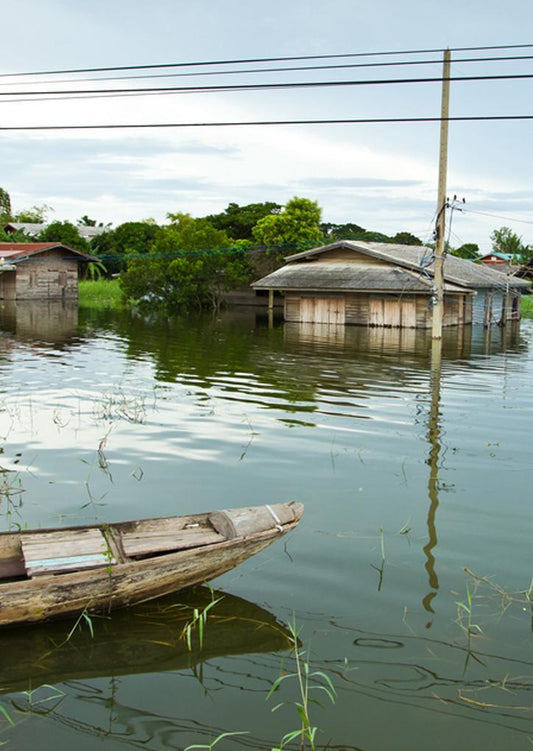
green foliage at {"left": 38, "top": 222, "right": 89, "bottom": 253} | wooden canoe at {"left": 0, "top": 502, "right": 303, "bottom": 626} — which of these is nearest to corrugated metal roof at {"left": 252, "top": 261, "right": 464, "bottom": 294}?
wooden canoe at {"left": 0, "top": 502, "right": 303, "bottom": 626}

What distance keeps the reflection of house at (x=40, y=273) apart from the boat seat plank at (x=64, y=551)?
52.0 meters

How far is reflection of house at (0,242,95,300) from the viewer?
5694 centimetres

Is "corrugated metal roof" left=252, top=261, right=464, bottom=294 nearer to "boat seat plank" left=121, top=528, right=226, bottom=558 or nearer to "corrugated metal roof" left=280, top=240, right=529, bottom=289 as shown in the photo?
"corrugated metal roof" left=280, top=240, right=529, bottom=289

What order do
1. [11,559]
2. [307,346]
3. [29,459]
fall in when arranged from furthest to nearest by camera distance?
[307,346], [29,459], [11,559]

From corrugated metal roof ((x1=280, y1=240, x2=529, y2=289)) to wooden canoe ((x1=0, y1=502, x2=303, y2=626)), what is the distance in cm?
3217

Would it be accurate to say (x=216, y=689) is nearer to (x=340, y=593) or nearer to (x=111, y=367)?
(x=340, y=593)

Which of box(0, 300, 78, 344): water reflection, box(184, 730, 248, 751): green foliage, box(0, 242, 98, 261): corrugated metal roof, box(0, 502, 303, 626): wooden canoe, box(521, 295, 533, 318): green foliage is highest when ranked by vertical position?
box(0, 242, 98, 261): corrugated metal roof

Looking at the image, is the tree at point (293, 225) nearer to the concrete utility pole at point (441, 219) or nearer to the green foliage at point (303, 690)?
the concrete utility pole at point (441, 219)

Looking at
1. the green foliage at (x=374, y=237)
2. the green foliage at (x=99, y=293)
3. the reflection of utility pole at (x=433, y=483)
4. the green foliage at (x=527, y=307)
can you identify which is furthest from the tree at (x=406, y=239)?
the reflection of utility pole at (x=433, y=483)

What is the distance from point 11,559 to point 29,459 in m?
4.93

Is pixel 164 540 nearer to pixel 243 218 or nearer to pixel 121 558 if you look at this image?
pixel 121 558

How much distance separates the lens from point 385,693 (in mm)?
5289

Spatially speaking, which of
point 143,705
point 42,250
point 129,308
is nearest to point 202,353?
point 143,705

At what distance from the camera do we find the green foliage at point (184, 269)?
51781mm
